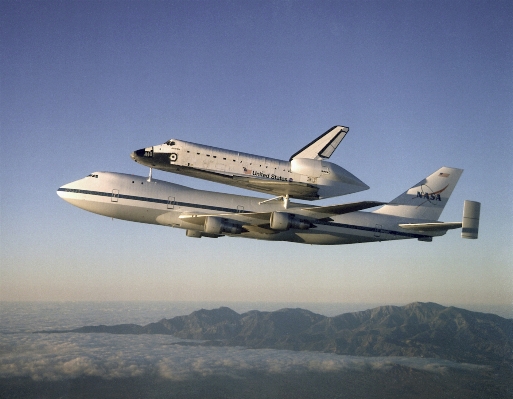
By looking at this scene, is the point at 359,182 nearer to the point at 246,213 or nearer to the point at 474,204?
the point at 246,213

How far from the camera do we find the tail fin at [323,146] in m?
45.2

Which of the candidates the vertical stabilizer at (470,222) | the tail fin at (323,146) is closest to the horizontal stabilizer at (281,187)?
the tail fin at (323,146)

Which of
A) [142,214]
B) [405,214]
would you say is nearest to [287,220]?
[142,214]

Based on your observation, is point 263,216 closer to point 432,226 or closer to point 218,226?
point 218,226

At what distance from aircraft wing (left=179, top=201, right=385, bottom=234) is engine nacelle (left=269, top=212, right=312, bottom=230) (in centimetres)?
85

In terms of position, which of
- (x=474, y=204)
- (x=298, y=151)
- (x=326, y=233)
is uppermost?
(x=298, y=151)

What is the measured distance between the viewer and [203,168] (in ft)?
138

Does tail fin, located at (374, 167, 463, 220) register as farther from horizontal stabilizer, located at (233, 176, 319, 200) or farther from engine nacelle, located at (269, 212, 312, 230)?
horizontal stabilizer, located at (233, 176, 319, 200)

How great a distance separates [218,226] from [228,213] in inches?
119

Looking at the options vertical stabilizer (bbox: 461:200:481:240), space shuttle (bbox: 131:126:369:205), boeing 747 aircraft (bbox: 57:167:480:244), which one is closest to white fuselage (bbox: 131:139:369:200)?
space shuttle (bbox: 131:126:369:205)

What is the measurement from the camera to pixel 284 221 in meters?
46.7

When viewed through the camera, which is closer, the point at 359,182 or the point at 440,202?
the point at 359,182

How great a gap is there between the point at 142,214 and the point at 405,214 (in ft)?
108

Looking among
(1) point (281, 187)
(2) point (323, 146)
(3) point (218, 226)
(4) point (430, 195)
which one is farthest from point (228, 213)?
(4) point (430, 195)
